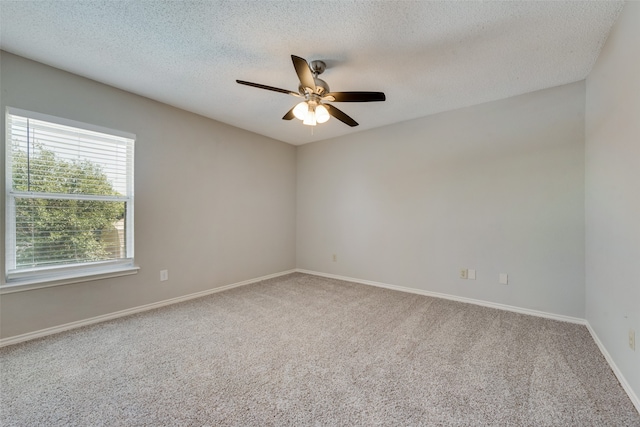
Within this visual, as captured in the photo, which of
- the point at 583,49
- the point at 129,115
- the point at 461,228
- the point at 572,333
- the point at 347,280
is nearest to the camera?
the point at 583,49

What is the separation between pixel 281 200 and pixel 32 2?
335 centimetres

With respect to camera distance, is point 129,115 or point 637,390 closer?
point 637,390

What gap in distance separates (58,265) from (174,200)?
3.88 feet

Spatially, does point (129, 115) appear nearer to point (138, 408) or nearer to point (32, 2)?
point (32, 2)

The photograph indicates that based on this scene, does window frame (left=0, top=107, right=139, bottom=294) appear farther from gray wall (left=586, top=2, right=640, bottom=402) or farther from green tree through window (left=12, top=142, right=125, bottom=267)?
gray wall (left=586, top=2, right=640, bottom=402)

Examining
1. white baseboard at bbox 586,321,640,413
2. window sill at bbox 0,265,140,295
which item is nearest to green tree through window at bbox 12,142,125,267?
window sill at bbox 0,265,140,295

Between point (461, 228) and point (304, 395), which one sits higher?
point (461, 228)

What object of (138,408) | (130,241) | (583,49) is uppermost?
(583,49)

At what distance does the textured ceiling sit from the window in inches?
22.9

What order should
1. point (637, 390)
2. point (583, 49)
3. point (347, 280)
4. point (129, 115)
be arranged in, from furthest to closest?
point (347, 280) → point (129, 115) → point (583, 49) → point (637, 390)

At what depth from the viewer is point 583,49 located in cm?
205

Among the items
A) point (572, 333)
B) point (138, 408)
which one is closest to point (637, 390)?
point (572, 333)

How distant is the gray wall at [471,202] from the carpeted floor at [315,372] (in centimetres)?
55

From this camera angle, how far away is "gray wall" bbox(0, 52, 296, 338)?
2270mm
